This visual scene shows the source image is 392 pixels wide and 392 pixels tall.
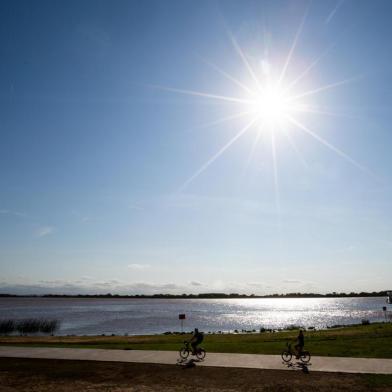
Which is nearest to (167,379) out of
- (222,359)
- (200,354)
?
(200,354)

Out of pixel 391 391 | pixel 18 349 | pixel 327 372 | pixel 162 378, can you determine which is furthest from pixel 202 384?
pixel 18 349

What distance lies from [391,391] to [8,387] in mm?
15987

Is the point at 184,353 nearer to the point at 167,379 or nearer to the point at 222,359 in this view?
the point at 222,359

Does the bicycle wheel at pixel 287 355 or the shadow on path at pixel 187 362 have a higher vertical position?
the bicycle wheel at pixel 287 355

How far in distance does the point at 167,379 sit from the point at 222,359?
5.98 m

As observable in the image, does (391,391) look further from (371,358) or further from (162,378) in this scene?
(162,378)

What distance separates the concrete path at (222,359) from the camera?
20938mm

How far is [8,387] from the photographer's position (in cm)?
1769

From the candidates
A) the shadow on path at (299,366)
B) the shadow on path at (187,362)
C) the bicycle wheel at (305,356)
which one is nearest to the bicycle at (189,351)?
the shadow on path at (187,362)

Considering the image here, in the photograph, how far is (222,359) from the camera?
23.9 metres

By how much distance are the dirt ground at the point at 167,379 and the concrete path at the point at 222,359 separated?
1.35 m

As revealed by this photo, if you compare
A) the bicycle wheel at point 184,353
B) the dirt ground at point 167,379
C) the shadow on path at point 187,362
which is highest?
the bicycle wheel at point 184,353

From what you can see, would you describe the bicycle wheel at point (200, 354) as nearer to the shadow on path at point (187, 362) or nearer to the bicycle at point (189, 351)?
the bicycle at point (189, 351)

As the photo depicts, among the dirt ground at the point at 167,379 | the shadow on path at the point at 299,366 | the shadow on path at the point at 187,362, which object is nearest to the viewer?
the dirt ground at the point at 167,379
